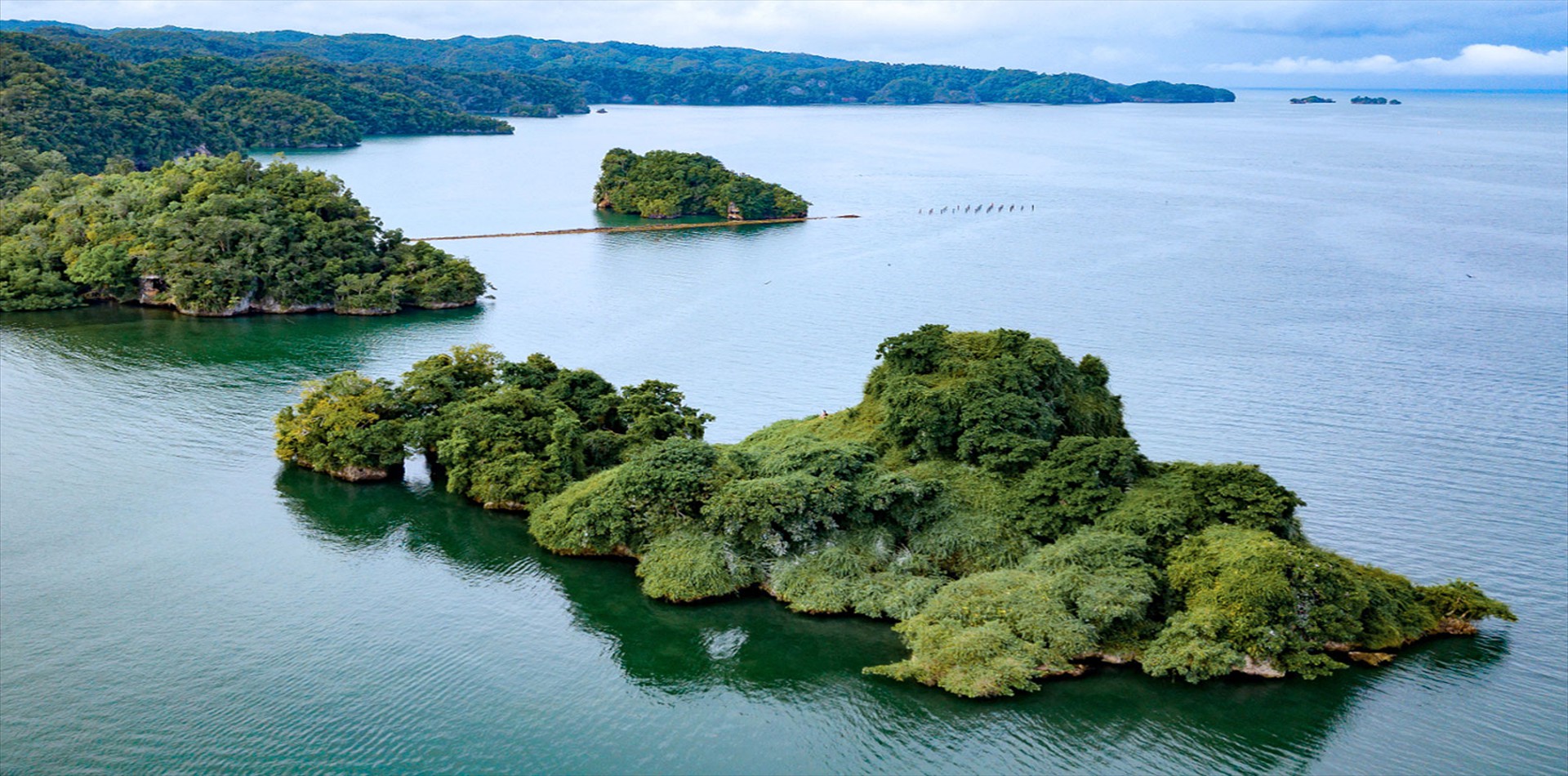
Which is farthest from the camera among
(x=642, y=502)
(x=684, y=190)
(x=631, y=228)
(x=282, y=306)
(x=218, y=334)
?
(x=684, y=190)

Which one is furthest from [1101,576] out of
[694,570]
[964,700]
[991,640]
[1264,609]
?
[694,570]

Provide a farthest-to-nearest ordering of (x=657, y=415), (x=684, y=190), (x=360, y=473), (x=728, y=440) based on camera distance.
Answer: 1. (x=684, y=190)
2. (x=728, y=440)
3. (x=360, y=473)
4. (x=657, y=415)

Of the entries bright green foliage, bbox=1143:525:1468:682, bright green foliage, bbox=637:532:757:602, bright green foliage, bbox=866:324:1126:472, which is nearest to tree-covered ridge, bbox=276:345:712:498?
bright green foliage, bbox=637:532:757:602

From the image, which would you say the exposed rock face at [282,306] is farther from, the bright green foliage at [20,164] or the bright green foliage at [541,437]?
the bright green foliage at [20,164]

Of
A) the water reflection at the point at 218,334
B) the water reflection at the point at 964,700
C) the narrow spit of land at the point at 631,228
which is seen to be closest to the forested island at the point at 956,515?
the water reflection at the point at 964,700

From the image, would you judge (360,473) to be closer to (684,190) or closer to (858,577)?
(858,577)

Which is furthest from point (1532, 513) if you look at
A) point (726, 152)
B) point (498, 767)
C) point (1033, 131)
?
point (1033, 131)
